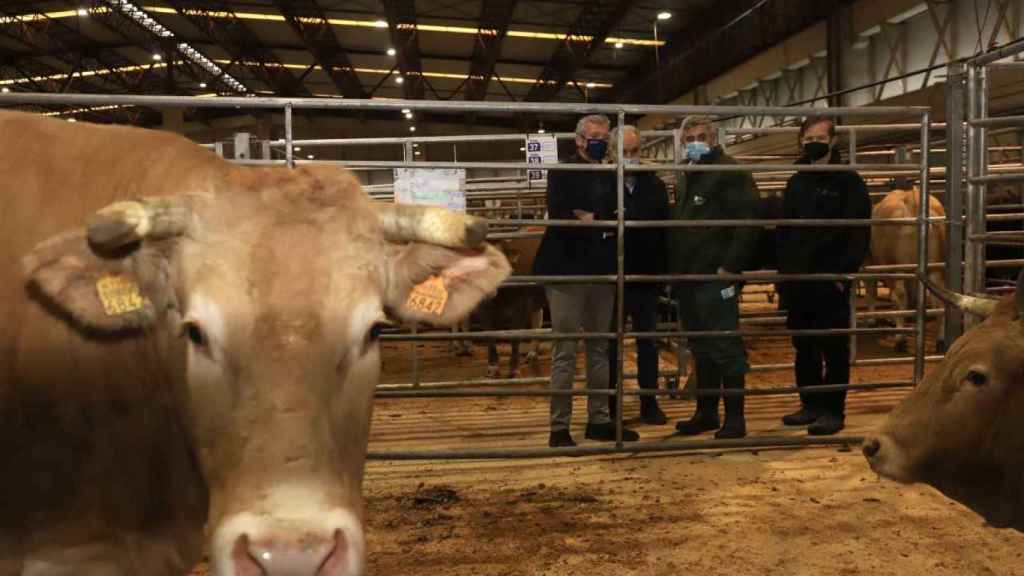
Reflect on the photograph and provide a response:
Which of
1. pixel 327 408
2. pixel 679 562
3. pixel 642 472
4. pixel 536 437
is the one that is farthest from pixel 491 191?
pixel 327 408

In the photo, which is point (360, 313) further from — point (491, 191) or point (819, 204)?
point (491, 191)

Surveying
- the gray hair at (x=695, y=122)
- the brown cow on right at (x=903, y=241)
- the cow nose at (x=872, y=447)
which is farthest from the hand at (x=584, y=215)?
the brown cow on right at (x=903, y=241)

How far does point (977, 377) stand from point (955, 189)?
2.47 metres

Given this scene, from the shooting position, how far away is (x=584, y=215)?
15.2 ft

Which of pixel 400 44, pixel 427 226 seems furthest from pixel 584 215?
pixel 400 44

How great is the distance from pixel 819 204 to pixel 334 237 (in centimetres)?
404

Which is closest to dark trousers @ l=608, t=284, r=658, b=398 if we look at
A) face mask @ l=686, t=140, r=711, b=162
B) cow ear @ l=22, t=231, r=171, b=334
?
face mask @ l=686, t=140, r=711, b=162

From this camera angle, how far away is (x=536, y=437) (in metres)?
5.19

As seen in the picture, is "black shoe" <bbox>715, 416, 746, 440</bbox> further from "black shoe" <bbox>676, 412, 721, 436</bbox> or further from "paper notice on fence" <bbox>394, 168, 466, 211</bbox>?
"paper notice on fence" <bbox>394, 168, 466, 211</bbox>

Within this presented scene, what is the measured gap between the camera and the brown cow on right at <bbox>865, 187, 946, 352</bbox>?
8.29 meters

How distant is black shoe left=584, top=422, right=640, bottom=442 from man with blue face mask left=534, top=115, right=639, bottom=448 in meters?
0.26

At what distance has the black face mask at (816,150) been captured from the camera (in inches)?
194

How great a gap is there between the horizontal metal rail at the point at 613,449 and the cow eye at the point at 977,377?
1.91 m

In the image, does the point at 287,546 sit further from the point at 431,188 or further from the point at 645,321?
the point at 645,321
